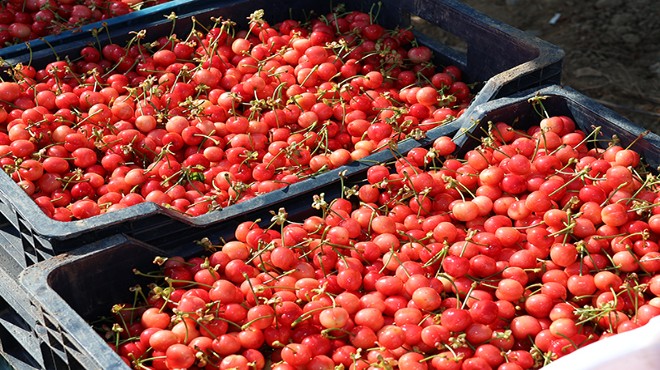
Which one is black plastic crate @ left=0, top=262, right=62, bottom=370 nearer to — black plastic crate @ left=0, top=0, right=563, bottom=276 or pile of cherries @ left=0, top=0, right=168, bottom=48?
black plastic crate @ left=0, top=0, right=563, bottom=276

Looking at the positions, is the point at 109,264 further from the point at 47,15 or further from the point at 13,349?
the point at 47,15

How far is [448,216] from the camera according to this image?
2.33 metres

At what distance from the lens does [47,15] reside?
3188 millimetres

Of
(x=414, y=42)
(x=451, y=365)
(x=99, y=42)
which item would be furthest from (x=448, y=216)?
(x=99, y=42)

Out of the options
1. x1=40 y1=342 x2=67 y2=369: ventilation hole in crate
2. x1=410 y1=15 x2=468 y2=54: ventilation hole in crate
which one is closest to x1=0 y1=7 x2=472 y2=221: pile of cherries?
x1=40 y1=342 x2=67 y2=369: ventilation hole in crate

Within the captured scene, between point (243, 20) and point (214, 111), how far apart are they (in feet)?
2.38

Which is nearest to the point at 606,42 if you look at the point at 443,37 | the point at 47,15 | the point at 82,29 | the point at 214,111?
the point at 443,37

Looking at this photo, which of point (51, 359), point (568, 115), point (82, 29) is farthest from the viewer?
point (82, 29)

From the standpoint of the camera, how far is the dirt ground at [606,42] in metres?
4.28

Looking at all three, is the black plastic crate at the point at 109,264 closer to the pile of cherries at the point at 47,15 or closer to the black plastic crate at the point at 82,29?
the black plastic crate at the point at 82,29

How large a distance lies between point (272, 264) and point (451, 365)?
22.8 inches

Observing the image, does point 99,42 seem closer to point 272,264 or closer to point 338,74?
point 338,74

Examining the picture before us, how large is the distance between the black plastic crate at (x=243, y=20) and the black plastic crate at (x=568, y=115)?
0.25 feet

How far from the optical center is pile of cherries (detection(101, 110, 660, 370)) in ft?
6.24
